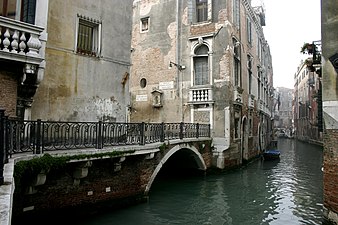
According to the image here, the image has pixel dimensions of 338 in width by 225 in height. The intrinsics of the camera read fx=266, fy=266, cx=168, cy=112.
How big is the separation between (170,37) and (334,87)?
11.4 meters

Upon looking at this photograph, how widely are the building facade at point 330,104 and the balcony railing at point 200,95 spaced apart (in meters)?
8.14

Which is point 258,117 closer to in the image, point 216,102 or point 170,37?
point 216,102

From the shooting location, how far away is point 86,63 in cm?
872

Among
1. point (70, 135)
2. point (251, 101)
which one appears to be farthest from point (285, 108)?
point (70, 135)

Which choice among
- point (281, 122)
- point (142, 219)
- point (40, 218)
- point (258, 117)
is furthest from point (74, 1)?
point (281, 122)

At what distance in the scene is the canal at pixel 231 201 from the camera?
310 inches

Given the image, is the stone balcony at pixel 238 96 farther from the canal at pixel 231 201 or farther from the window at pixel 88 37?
the window at pixel 88 37

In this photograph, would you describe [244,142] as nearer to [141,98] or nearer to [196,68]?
[196,68]

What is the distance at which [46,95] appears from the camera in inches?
301

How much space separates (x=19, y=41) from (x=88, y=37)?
332 centimetres

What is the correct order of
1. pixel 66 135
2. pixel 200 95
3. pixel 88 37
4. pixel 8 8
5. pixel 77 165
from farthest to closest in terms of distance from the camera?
pixel 200 95 → pixel 88 37 → pixel 66 135 → pixel 77 165 → pixel 8 8

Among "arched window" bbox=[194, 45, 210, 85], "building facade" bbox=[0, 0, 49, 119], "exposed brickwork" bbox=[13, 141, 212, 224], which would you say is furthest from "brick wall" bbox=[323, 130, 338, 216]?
"arched window" bbox=[194, 45, 210, 85]

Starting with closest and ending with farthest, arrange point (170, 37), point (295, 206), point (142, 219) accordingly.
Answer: point (142, 219), point (295, 206), point (170, 37)

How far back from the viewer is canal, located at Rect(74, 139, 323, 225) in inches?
310
